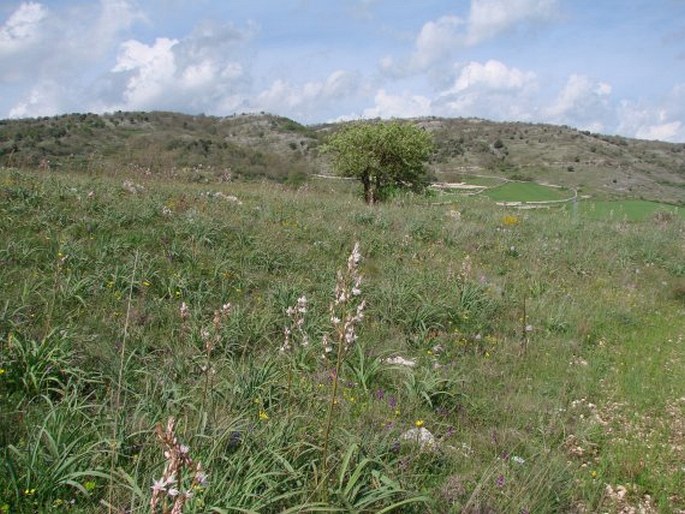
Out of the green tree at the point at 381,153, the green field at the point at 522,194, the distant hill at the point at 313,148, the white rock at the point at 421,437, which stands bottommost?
the white rock at the point at 421,437

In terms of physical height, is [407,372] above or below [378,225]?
below

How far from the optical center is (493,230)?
1231cm

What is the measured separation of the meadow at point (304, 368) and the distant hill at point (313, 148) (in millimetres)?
26223

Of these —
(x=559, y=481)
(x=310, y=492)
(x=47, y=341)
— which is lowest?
(x=559, y=481)

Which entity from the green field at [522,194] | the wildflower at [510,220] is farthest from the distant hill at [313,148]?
the wildflower at [510,220]

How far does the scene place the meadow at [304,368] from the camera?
270 centimetres

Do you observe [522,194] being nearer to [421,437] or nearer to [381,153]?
[381,153]

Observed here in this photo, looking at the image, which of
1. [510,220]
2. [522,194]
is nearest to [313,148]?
[522,194]

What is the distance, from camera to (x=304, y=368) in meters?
4.58

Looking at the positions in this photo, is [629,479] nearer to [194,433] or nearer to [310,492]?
[310,492]

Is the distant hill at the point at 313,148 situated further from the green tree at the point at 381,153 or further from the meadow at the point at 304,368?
the meadow at the point at 304,368

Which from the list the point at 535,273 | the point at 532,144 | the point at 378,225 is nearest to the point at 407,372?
the point at 535,273

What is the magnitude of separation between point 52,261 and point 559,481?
5541 millimetres

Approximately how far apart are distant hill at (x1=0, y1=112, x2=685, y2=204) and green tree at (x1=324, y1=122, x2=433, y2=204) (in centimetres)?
1332
